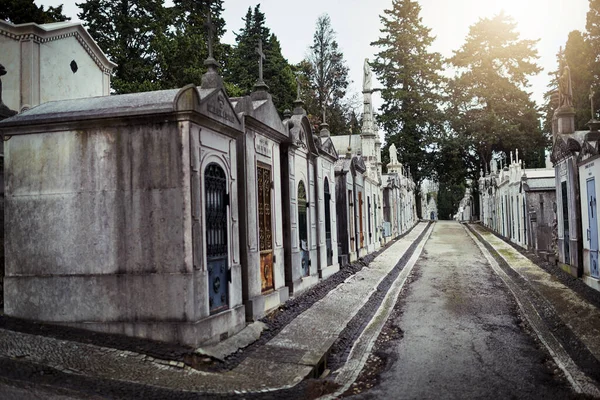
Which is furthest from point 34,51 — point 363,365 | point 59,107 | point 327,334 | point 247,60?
point 247,60

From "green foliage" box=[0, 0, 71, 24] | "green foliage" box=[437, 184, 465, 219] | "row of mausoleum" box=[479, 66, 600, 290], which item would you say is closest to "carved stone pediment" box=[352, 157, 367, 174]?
"row of mausoleum" box=[479, 66, 600, 290]

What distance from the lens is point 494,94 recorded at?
1802 inches

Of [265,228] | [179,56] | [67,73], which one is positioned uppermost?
[179,56]

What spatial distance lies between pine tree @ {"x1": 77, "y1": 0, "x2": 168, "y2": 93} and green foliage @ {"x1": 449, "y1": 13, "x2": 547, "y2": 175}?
2893 cm

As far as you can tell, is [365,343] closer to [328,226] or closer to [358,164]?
[328,226]

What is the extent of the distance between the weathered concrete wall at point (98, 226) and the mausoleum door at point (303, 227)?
20.0 feet

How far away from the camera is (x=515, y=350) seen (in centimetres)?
815

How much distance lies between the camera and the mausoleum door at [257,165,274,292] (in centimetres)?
1018

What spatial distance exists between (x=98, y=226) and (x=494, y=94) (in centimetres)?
4449

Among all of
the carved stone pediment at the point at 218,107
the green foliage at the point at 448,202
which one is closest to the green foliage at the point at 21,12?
the carved stone pediment at the point at 218,107

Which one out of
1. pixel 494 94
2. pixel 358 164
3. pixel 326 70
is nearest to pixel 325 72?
pixel 326 70

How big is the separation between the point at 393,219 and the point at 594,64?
21.0 m

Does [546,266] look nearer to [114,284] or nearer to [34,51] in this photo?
[114,284]

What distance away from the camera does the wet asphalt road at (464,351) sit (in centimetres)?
630
